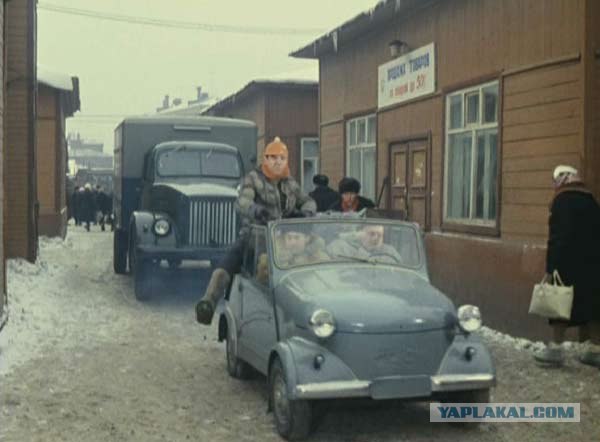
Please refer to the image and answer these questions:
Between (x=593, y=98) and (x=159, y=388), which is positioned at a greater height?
(x=593, y=98)

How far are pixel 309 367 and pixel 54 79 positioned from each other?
19.9 metres

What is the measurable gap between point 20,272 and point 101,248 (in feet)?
25.8

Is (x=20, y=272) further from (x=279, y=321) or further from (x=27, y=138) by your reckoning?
(x=279, y=321)

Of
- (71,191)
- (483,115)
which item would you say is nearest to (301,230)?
(483,115)

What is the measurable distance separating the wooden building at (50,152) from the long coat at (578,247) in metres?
17.2

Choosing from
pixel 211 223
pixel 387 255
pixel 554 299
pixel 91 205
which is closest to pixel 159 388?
pixel 387 255

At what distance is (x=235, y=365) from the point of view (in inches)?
297

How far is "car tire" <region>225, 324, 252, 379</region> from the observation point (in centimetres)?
749

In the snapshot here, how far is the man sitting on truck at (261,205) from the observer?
24.5 feet

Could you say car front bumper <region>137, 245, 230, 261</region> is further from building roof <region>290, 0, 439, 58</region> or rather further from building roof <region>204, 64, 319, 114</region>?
building roof <region>204, 64, 319, 114</region>

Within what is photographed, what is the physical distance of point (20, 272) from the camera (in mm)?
14211

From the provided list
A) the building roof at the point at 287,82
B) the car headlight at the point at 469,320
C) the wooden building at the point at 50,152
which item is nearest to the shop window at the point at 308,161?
the building roof at the point at 287,82

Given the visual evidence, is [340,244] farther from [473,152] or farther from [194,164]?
[194,164]

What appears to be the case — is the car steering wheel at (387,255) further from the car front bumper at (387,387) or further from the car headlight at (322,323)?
the car front bumper at (387,387)
